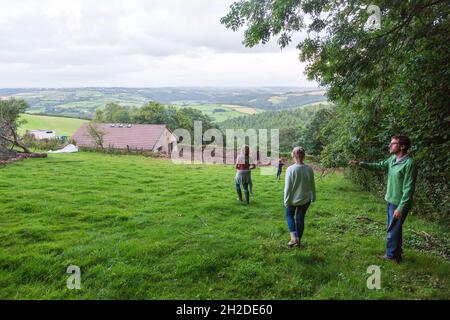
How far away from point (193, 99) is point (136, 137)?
232ft

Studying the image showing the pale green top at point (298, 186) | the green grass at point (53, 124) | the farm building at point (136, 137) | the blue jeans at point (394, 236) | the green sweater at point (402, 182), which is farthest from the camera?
the green grass at point (53, 124)

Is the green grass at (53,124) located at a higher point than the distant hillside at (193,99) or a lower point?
lower

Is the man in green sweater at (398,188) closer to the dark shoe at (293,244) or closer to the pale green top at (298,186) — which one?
the pale green top at (298,186)

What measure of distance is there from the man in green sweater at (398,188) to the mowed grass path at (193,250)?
1.14ft

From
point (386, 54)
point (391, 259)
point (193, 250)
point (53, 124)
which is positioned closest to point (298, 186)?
point (391, 259)

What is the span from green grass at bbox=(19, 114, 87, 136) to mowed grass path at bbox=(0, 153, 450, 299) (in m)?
57.7

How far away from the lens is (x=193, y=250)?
199 inches

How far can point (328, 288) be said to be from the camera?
3822 millimetres

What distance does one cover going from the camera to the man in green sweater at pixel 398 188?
422cm

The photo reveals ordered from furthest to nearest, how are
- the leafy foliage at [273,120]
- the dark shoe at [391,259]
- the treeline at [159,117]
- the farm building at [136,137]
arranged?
the leafy foliage at [273,120] → the treeline at [159,117] → the farm building at [136,137] → the dark shoe at [391,259]

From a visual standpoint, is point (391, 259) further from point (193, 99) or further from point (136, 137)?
point (193, 99)

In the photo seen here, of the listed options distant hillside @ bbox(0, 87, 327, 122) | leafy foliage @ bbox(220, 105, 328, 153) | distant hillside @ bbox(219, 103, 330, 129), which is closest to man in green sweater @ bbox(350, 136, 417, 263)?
leafy foliage @ bbox(220, 105, 328, 153)

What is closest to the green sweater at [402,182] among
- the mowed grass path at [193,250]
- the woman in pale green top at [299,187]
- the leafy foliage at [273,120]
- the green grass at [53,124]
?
the mowed grass path at [193,250]

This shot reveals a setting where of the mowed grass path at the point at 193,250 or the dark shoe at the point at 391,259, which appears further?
the dark shoe at the point at 391,259
